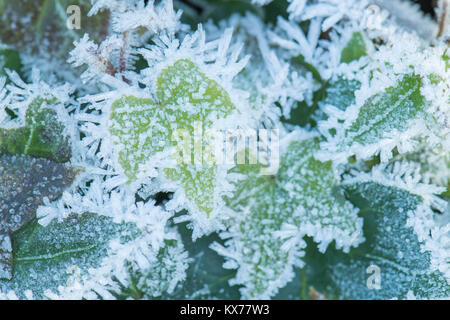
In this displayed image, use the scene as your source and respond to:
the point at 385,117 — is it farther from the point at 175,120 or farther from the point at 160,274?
the point at 160,274

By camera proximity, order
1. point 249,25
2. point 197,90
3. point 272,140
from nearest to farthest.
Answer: point 197,90 → point 272,140 → point 249,25

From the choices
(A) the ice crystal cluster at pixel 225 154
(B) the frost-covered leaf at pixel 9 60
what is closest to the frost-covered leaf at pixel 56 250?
(A) the ice crystal cluster at pixel 225 154

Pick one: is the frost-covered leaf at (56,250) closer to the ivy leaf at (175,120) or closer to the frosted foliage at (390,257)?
the ivy leaf at (175,120)

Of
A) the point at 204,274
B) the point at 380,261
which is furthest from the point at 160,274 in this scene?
the point at 380,261

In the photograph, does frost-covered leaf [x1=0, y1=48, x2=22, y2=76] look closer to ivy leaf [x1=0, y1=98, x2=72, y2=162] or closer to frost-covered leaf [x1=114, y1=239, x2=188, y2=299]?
ivy leaf [x1=0, y1=98, x2=72, y2=162]

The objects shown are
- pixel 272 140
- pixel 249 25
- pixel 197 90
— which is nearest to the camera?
pixel 197 90

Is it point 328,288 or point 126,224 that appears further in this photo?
point 328,288

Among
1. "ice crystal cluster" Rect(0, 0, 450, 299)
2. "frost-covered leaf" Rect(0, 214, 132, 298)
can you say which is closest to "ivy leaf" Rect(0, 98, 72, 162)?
"ice crystal cluster" Rect(0, 0, 450, 299)

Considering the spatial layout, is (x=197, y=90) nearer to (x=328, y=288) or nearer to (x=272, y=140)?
(x=272, y=140)
